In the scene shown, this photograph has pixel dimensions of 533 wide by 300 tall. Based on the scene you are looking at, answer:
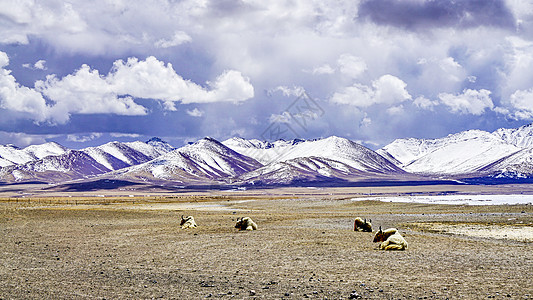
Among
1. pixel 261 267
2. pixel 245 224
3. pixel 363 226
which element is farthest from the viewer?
pixel 245 224

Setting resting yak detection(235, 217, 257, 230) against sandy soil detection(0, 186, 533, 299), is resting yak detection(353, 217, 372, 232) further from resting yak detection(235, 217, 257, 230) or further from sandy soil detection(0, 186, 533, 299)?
resting yak detection(235, 217, 257, 230)

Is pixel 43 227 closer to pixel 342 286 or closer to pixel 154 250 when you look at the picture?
pixel 154 250

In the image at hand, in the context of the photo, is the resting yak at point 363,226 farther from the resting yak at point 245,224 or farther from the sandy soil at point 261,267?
the resting yak at point 245,224

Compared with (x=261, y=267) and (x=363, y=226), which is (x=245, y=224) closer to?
(x=363, y=226)

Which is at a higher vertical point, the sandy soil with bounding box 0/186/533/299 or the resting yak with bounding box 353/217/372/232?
the resting yak with bounding box 353/217/372/232

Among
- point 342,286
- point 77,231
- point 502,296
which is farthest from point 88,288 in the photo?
point 77,231

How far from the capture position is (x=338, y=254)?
2845cm

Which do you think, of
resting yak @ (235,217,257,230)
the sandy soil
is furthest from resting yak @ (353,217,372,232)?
resting yak @ (235,217,257,230)

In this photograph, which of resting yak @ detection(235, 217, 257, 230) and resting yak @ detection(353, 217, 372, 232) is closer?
resting yak @ detection(353, 217, 372, 232)

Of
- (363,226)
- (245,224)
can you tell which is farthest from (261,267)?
(363,226)

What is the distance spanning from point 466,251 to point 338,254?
6.68 m

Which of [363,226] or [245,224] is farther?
[245,224]

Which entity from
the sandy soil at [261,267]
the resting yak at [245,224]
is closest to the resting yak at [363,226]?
the sandy soil at [261,267]

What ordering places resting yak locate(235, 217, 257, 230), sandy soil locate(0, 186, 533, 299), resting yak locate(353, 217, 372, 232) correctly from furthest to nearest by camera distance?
resting yak locate(235, 217, 257, 230)
resting yak locate(353, 217, 372, 232)
sandy soil locate(0, 186, 533, 299)
